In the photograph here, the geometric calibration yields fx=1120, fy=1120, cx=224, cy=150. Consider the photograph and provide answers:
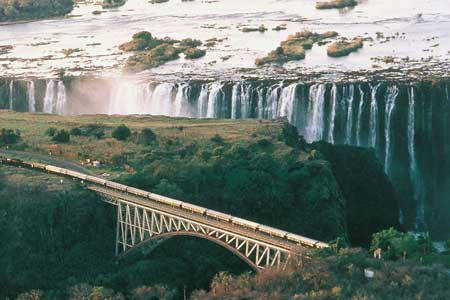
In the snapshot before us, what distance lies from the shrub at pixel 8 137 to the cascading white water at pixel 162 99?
1915 centimetres

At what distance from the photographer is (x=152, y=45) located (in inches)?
4840

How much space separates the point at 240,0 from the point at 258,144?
238ft

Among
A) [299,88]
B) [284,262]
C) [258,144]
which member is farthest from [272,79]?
[284,262]

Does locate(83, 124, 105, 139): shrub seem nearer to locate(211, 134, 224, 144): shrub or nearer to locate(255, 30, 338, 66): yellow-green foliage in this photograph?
locate(211, 134, 224, 144): shrub

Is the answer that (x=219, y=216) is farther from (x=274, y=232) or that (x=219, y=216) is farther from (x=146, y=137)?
(x=146, y=137)

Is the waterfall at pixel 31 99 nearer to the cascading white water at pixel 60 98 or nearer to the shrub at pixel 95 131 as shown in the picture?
the cascading white water at pixel 60 98

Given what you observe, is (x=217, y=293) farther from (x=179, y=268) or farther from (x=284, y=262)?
(x=179, y=268)

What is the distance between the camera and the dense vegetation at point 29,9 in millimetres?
148375

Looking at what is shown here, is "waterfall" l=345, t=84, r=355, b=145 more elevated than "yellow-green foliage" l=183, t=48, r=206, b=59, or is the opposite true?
"yellow-green foliage" l=183, t=48, r=206, b=59

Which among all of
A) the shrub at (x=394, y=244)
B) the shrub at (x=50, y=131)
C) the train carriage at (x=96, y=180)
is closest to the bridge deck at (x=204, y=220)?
the train carriage at (x=96, y=180)

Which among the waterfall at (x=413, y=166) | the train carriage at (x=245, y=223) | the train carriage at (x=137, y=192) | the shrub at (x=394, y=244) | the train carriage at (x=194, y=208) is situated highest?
the train carriage at (x=245, y=223)

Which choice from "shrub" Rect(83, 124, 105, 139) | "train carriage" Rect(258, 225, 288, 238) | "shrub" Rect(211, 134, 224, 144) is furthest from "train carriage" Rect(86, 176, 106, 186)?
"train carriage" Rect(258, 225, 288, 238)

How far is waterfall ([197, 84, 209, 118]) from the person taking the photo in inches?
3937

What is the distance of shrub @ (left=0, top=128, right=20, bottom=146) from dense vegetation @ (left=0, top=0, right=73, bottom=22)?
2539 inches
